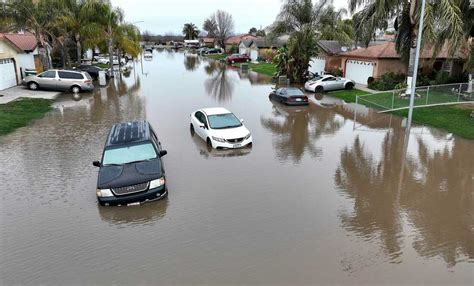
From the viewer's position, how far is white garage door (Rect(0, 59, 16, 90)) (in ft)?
91.9

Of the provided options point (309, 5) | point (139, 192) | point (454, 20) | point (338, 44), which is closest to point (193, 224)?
point (139, 192)

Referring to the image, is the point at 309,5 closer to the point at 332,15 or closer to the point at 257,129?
the point at 332,15

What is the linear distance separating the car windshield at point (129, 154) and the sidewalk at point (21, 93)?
1710 centimetres

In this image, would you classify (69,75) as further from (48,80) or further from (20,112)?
(20,112)

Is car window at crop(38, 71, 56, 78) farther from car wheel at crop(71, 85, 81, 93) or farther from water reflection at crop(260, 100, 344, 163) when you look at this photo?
water reflection at crop(260, 100, 344, 163)

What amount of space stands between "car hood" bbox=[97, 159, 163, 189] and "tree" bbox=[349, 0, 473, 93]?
17.6m

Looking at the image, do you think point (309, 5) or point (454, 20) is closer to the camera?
point (454, 20)

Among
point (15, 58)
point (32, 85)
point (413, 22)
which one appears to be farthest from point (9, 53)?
point (413, 22)

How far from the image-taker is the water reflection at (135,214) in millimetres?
9133

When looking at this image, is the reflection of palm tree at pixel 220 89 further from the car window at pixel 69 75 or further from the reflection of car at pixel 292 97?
the car window at pixel 69 75

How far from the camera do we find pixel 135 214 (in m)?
9.48

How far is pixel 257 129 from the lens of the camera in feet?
60.1

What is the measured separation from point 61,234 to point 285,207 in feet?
17.8

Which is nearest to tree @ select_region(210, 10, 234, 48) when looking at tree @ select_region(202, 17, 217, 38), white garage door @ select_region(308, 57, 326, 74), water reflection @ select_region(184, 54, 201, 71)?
tree @ select_region(202, 17, 217, 38)
